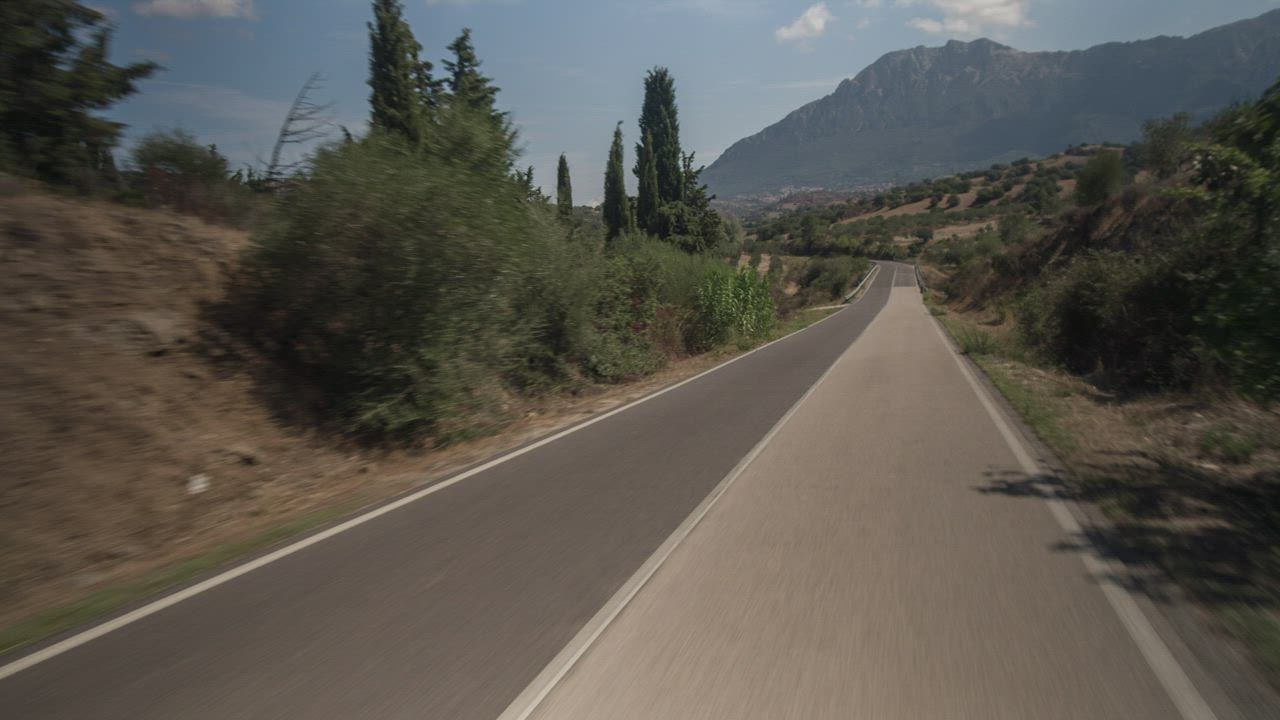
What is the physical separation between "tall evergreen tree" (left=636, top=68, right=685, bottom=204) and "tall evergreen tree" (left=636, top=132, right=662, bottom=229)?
2.08 ft

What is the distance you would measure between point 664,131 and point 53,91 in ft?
111

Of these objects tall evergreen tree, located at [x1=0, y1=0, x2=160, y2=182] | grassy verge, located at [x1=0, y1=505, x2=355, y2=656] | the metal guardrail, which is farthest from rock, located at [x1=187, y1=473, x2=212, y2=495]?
the metal guardrail

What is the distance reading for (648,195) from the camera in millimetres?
38531

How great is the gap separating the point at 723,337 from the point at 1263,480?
17.6 m

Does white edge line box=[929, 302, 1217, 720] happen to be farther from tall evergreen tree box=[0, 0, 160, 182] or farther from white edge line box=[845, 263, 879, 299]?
white edge line box=[845, 263, 879, 299]

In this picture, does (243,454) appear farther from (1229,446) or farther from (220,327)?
(1229,446)

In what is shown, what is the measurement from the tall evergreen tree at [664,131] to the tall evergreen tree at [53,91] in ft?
97.8

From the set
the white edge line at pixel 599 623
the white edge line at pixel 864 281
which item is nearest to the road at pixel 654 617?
the white edge line at pixel 599 623

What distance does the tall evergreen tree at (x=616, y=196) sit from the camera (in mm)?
37750

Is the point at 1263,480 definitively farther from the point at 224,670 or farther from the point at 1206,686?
the point at 224,670

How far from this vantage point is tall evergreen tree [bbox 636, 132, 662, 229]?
38.4 metres

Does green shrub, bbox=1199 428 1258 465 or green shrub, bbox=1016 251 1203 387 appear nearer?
green shrub, bbox=1199 428 1258 465

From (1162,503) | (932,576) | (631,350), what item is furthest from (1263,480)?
(631,350)

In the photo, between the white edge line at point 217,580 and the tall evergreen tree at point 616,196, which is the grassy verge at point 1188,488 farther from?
the tall evergreen tree at point 616,196
